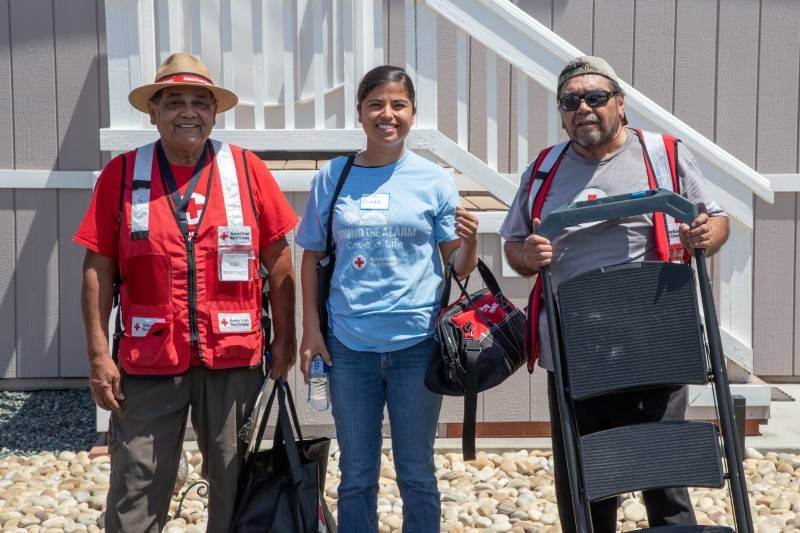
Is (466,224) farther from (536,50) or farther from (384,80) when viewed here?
(536,50)

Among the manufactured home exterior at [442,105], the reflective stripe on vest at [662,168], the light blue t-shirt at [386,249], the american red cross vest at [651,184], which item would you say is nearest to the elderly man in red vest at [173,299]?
the light blue t-shirt at [386,249]

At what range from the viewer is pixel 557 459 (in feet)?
11.5

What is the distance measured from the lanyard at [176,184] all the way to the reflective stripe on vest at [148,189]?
0.03 m

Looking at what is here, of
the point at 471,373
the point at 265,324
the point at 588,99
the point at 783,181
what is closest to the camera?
the point at 588,99

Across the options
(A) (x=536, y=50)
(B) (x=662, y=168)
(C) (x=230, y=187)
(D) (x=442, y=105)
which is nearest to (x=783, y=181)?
(D) (x=442, y=105)

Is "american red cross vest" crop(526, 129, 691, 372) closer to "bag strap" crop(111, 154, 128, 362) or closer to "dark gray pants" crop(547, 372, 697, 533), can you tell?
"dark gray pants" crop(547, 372, 697, 533)

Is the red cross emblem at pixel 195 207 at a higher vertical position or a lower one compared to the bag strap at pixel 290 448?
higher

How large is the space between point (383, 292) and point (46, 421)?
147 inches

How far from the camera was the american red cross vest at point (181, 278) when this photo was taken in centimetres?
349

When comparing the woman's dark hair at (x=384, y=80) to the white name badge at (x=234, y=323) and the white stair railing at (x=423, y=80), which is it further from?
the white stair railing at (x=423, y=80)

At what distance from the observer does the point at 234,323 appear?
3.54 m

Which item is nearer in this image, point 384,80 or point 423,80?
point 384,80

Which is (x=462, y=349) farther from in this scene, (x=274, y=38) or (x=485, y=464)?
(x=274, y=38)

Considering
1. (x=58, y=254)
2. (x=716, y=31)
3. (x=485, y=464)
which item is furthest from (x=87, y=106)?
(x=716, y=31)
